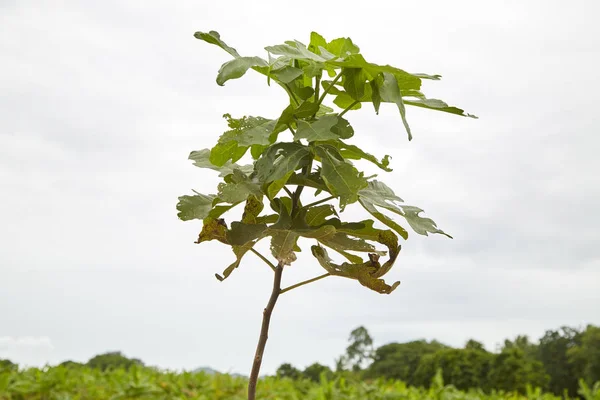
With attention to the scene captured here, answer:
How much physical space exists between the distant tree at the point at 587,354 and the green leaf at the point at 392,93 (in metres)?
24.2

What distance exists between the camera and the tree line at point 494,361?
51.9ft

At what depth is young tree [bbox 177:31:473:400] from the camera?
1.36m

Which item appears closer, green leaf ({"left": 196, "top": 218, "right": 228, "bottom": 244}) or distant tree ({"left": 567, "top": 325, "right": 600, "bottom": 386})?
green leaf ({"left": 196, "top": 218, "right": 228, "bottom": 244})

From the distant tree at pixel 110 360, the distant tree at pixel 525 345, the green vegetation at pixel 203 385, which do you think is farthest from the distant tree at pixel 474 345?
the distant tree at pixel 110 360

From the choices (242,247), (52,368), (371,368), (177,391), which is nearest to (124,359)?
(52,368)

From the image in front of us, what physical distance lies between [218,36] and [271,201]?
0.45 meters

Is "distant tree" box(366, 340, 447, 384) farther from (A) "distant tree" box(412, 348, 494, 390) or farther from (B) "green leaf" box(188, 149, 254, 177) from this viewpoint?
(B) "green leaf" box(188, 149, 254, 177)

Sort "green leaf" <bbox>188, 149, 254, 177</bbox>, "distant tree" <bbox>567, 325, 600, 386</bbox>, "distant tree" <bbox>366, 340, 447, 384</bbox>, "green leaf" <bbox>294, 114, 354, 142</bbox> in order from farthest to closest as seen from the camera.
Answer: "distant tree" <bbox>567, 325, 600, 386</bbox> < "distant tree" <bbox>366, 340, 447, 384</bbox> < "green leaf" <bbox>188, 149, 254, 177</bbox> < "green leaf" <bbox>294, 114, 354, 142</bbox>

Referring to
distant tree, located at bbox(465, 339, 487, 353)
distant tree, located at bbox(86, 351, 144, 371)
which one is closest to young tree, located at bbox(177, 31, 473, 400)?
distant tree, located at bbox(86, 351, 144, 371)

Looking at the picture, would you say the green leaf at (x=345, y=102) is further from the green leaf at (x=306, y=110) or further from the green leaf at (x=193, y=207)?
the green leaf at (x=193, y=207)

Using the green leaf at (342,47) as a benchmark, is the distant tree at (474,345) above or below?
above

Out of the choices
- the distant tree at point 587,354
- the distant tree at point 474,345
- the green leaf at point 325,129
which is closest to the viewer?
the green leaf at point 325,129

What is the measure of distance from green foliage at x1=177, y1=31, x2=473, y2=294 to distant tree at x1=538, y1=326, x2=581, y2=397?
24751mm

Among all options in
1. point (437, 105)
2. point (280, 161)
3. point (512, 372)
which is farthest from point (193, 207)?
point (512, 372)
